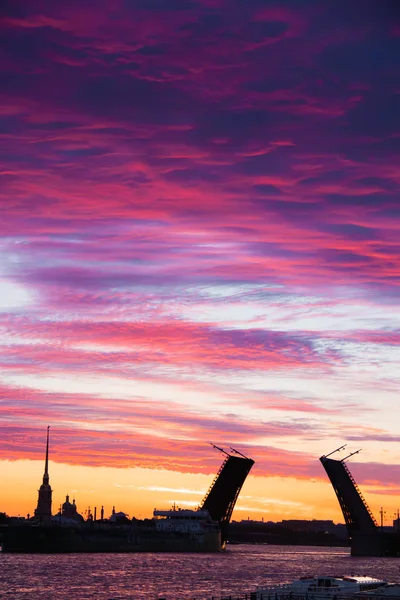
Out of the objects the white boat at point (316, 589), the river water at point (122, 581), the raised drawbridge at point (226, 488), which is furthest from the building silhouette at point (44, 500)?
the white boat at point (316, 589)

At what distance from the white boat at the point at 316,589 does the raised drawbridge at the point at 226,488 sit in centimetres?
6334

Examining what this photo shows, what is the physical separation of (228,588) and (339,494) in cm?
5205


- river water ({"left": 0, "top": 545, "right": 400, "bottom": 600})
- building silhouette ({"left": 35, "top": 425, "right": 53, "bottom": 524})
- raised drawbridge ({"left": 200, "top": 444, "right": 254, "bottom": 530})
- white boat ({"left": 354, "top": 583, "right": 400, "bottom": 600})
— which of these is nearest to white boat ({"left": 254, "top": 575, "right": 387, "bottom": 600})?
white boat ({"left": 354, "top": 583, "right": 400, "bottom": 600})

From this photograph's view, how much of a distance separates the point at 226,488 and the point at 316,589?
77411mm

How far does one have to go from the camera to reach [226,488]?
12406 centimetres

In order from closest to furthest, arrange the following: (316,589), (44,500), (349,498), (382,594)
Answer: (382,594) → (316,589) → (349,498) → (44,500)

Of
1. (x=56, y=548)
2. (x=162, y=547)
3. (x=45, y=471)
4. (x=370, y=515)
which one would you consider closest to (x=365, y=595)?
(x=370, y=515)

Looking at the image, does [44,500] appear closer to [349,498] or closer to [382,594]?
[349,498]

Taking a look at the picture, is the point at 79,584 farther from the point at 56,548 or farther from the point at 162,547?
the point at 162,547

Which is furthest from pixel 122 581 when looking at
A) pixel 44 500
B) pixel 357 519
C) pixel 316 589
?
pixel 44 500

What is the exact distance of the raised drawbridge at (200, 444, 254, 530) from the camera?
378 feet

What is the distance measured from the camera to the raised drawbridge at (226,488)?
11506 cm

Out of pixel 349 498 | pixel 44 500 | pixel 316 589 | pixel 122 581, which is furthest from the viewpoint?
pixel 44 500

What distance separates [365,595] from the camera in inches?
1741
